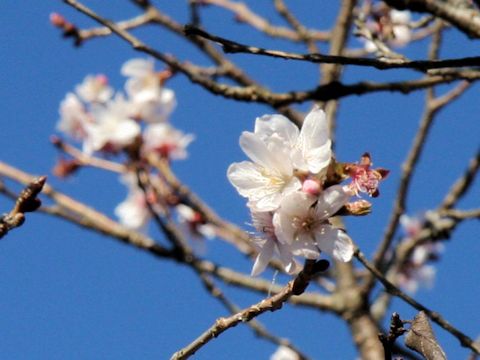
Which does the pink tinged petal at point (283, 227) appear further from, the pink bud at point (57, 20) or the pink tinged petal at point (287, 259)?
the pink bud at point (57, 20)

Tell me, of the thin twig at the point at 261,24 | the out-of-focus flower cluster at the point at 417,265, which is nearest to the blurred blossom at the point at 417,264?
the out-of-focus flower cluster at the point at 417,265

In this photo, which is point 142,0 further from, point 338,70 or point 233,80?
point 338,70

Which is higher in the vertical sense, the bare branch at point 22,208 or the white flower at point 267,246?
the white flower at point 267,246

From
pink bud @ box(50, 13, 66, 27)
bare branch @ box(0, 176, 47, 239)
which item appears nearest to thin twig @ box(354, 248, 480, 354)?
bare branch @ box(0, 176, 47, 239)

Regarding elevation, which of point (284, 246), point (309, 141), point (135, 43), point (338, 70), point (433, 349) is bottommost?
point (433, 349)

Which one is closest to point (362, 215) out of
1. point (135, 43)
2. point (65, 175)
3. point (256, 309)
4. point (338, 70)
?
point (256, 309)

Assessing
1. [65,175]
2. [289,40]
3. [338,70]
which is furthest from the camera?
[65,175]
